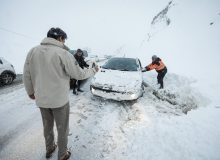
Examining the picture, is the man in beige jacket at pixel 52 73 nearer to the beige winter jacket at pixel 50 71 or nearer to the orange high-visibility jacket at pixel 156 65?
the beige winter jacket at pixel 50 71

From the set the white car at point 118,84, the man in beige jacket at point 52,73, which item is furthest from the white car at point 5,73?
the man in beige jacket at point 52,73

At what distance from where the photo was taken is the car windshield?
24.4 ft

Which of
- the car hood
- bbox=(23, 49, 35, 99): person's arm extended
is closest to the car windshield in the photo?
the car hood

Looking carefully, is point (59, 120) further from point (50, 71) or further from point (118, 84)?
point (118, 84)

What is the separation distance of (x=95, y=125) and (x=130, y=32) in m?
34.3

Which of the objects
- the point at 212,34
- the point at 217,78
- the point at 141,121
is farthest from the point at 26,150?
the point at 212,34

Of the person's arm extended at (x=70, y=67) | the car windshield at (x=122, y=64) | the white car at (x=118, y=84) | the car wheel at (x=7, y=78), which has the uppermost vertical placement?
the person's arm extended at (x=70, y=67)

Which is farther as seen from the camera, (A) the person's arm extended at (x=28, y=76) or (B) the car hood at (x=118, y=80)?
(B) the car hood at (x=118, y=80)

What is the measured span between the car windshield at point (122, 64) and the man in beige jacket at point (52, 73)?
4.73m

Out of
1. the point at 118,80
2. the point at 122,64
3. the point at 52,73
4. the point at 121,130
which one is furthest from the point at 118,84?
the point at 52,73

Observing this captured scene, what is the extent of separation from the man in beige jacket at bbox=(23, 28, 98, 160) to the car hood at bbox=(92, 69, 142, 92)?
9.97 feet

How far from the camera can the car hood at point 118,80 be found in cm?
578

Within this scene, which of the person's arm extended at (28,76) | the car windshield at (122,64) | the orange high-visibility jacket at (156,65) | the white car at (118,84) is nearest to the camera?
the person's arm extended at (28,76)

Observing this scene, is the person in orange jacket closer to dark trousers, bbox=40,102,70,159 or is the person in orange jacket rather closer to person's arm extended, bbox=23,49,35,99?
dark trousers, bbox=40,102,70,159
